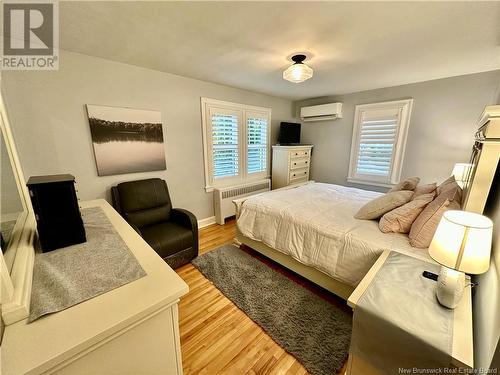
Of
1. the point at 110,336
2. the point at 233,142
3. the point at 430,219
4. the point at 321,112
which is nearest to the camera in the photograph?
the point at 110,336

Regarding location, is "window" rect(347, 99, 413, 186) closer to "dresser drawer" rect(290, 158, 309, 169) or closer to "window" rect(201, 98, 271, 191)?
"dresser drawer" rect(290, 158, 309, 169)

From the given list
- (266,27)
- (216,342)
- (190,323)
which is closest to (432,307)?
(216,342)

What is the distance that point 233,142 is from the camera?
3.58 meters

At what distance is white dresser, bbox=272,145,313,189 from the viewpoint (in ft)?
13.2

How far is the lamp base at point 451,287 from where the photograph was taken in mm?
950

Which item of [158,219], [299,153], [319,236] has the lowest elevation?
[158,219]

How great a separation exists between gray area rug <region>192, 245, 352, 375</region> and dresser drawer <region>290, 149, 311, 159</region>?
2.37 metres

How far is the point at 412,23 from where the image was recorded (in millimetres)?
1506

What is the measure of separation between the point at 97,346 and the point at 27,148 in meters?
2.27

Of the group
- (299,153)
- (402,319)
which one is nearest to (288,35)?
(402,319)

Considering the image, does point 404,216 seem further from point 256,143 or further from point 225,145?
point 256,143

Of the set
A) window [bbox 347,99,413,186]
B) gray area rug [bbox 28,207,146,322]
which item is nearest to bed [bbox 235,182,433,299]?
window [bbox 347,99,413,186]

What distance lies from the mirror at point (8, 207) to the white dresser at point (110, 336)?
1.19 feet

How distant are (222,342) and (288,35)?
2.56 metres
